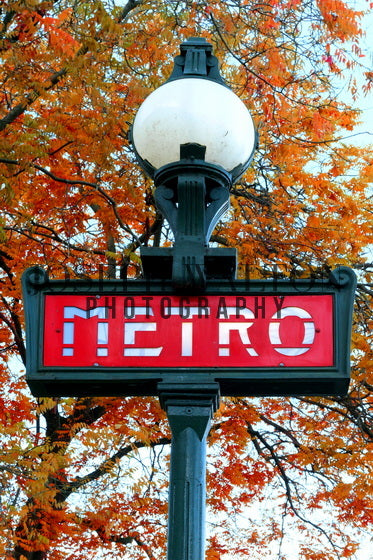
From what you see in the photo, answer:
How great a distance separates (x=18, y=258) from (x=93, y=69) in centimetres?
415

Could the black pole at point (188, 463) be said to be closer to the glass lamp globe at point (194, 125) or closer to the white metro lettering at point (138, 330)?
the white metro lettering at point (138, 330)

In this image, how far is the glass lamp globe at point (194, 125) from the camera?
3.57 m

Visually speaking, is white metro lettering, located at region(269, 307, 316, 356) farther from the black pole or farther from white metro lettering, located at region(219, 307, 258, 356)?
the black pole

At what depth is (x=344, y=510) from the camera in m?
15.1

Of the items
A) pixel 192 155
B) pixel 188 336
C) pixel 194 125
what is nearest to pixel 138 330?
pixel 188 336

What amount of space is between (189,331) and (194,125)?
2.58 ft

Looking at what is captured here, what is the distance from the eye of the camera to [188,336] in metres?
3.34

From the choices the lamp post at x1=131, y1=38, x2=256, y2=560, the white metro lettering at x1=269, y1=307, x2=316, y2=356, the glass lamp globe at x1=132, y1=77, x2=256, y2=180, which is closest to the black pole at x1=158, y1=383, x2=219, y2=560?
the lamp post at x1=131, y1=38, x2=256, y2=560

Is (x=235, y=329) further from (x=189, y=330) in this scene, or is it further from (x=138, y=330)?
(x=138, y=330)

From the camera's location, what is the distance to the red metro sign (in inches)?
130

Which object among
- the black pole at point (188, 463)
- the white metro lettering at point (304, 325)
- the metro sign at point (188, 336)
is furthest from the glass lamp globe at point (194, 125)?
the black pole at point (188, 463)

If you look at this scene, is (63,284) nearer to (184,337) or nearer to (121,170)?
(184,337)

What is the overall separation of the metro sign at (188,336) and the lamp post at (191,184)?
84mm

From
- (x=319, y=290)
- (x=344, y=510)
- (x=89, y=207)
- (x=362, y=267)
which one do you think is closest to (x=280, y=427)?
(x=344, y=510)
